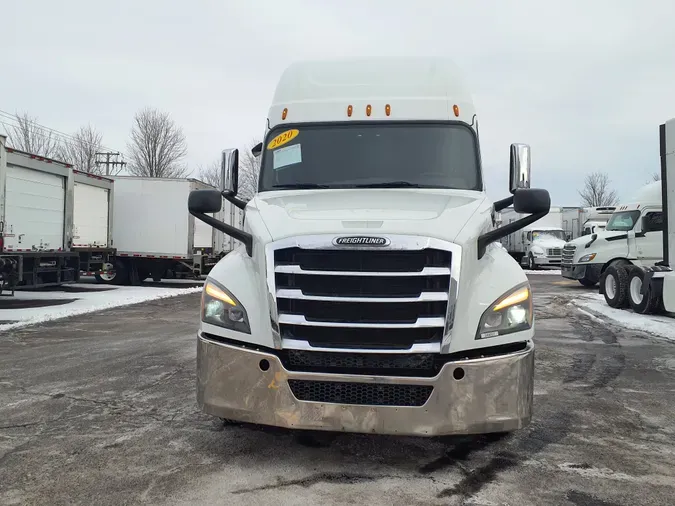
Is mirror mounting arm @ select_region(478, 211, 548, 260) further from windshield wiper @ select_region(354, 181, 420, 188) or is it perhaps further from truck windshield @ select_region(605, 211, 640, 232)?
truck windshield @ select_region(605, 211, 640, 232)

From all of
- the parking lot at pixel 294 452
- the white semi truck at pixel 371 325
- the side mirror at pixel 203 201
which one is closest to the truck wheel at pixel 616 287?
the parking lot at pixel 294 452

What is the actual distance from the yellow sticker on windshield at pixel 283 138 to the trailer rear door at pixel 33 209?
33.2ft

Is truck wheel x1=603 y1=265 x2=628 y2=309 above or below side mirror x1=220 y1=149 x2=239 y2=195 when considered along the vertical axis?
below

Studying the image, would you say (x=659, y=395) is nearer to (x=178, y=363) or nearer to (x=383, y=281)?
(x=383, y=281)

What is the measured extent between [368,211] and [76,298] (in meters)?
13.0

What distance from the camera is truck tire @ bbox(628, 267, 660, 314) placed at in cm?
1163

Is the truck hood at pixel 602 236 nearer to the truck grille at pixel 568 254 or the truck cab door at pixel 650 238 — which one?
the truck grille at pixel 568 254

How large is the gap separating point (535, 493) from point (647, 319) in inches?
380

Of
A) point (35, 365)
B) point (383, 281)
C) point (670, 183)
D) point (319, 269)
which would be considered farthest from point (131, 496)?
point (670, 183)

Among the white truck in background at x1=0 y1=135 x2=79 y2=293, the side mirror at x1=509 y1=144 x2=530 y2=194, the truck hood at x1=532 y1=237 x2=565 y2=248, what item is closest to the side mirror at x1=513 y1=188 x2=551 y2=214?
the side mirror at x1=509 y1=144 x2=530 y2=194

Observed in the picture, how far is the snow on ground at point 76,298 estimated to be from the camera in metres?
10.6

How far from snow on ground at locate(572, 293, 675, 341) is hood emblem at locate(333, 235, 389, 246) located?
312 inches

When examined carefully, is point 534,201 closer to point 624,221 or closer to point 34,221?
point 624,221

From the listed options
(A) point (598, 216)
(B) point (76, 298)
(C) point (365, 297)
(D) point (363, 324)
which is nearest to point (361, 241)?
(C) point (365, 297)
